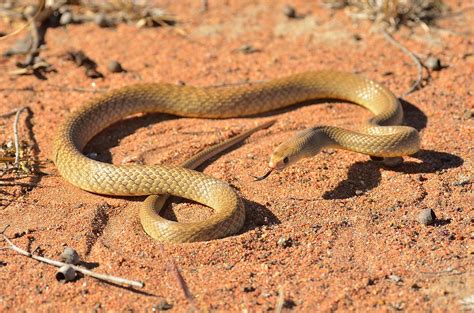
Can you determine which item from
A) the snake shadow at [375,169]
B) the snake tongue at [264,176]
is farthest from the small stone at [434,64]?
the snake tongue at [264,176]

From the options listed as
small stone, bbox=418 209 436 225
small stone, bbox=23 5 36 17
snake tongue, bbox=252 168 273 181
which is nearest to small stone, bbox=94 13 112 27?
small stone, bbox=23 5 36 17

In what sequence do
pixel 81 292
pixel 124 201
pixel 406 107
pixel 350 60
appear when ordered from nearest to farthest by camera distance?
1. pixel 81 292
2. pixel 124 201
3. pixel 406 107
4. pixel 350 60

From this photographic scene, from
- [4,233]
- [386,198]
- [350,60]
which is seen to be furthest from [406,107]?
[4,233]

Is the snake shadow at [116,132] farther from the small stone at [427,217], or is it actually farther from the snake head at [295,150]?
the small stone at [427,217]

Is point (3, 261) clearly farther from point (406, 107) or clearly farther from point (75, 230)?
point (406, 107)

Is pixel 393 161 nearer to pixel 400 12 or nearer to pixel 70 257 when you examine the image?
pixel 70 257

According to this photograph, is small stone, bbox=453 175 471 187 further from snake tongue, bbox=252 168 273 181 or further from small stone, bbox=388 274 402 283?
snake tongue, bbox=252 168 273 181
